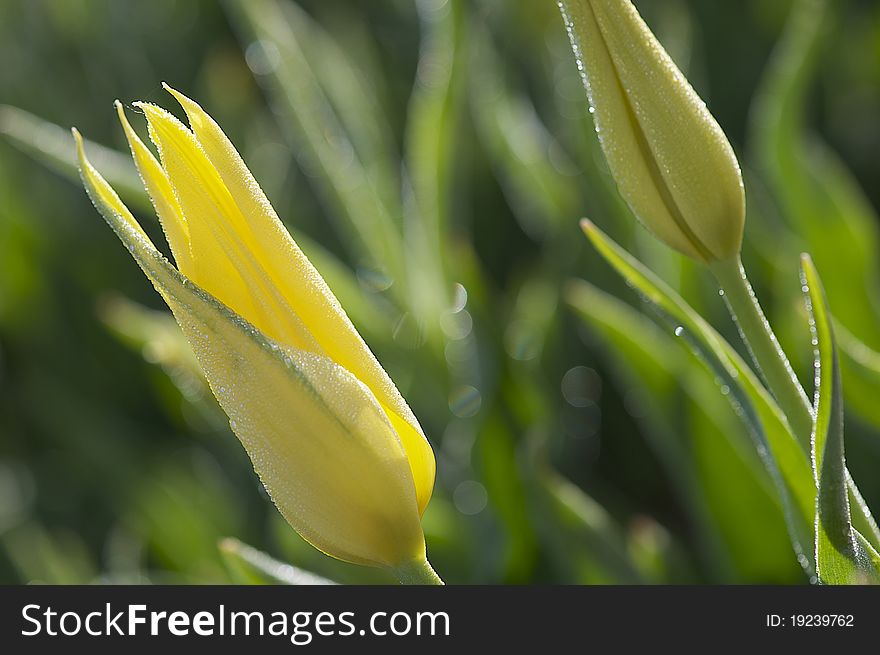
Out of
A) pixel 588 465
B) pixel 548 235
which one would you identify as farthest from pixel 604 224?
pixel 588 465

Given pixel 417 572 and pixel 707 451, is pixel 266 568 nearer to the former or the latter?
pixel 417 572

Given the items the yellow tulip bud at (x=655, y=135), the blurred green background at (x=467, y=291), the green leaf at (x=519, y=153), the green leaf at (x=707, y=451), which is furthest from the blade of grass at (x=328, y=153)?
the yellow tulip bud at (x=655, y=135)

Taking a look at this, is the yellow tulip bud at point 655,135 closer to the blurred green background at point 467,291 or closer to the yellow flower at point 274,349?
Result: the yellow flower at point 274,349

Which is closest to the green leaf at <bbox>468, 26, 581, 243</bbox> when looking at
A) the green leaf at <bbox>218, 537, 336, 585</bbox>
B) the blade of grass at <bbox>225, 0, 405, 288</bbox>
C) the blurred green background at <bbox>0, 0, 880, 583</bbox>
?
the blurred green background at <bbox>0, 0, 880, 583</bbox>

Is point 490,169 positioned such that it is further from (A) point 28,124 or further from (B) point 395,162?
(A) point 28,124

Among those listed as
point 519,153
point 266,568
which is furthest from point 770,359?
point 519,153

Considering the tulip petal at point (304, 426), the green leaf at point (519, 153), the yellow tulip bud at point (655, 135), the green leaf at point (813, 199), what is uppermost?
the green leaf at point (519, 153)

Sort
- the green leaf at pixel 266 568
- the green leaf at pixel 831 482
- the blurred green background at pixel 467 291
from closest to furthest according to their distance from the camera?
the green leaf at pixel 831 482, the green leaf at pixel 266 568, the blurred green background at pixel 467 291
